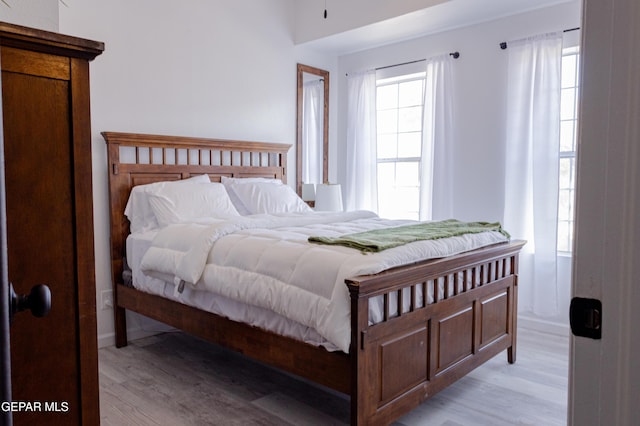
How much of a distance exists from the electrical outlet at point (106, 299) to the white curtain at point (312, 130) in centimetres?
233

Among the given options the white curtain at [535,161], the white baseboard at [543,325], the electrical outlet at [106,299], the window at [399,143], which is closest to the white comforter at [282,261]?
the electrical outlet at [106,299]

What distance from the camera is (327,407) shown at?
2.51 metres

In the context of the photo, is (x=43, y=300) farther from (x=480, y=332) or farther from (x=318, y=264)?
(x=480, y=332)

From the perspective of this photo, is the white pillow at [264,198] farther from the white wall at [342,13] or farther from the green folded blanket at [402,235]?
the white wall at [342,13]

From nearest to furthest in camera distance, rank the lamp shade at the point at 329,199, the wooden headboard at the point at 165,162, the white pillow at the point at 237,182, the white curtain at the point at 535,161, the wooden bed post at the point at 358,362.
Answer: the wooden bed post at the point at 358,362, the wooden headboard at the point at 165,162, the white curtain at the point at 535,161, the white pillow at the point at 237,182, the lamp shade at the point at 329,199

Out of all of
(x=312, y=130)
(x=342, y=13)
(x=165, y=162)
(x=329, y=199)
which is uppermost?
(x=342, y=13)

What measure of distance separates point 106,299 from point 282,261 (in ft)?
6.35

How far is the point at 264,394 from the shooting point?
2.66 metres

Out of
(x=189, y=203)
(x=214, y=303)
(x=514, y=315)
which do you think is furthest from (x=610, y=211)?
(x=189, y=203)

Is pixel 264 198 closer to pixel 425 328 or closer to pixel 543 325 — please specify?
pixel 425 328

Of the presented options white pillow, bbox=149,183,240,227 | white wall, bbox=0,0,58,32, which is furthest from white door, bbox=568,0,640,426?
white pillow, bbox=149,183,240,227

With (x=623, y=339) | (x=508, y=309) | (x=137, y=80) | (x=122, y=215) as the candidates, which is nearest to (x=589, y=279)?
(x=623, y=339)

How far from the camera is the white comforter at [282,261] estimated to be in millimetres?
2035

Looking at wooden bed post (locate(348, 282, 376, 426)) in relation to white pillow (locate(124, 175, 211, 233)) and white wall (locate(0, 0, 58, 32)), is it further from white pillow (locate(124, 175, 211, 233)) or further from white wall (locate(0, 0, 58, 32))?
white pillow (locate(124, 175, 211, 233))
